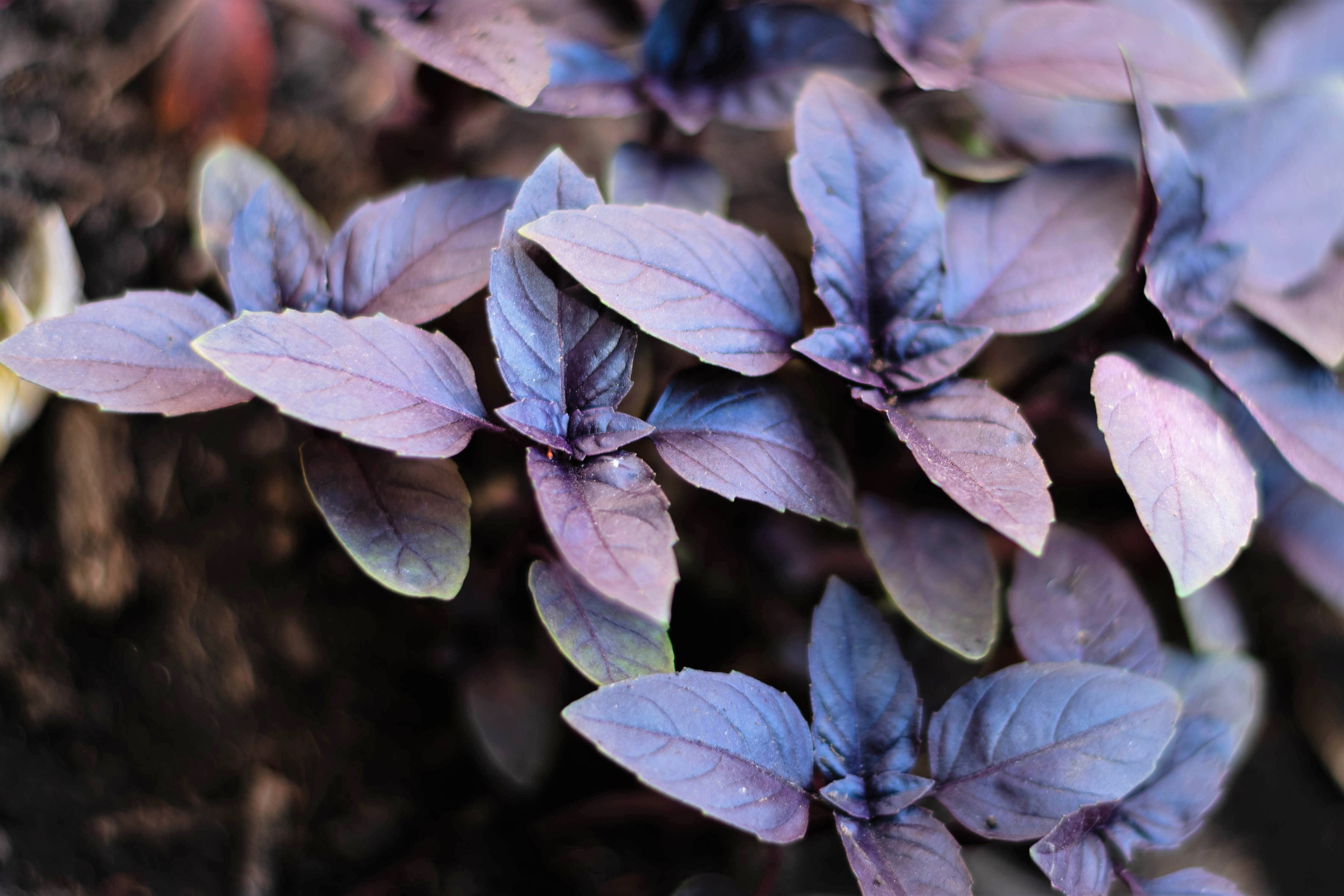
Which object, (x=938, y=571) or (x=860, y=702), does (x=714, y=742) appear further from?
(x=938, y=571)

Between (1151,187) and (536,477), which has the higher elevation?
(1151,187)

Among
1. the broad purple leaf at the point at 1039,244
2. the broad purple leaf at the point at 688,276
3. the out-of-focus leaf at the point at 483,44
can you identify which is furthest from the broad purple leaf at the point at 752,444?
the out-of-focus leaf at the point at 483,44

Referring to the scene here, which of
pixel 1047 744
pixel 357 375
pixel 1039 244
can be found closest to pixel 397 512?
pixel 357 375

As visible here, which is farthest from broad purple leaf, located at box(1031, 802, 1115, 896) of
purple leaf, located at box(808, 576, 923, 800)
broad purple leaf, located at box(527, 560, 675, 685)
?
broad purple leaf, located at box(527, 560, 675, 685)

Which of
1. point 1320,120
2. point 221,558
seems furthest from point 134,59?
point 1320,120

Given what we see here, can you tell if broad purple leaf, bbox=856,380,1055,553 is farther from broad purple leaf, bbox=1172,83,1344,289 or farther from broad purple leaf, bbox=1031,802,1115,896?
broad purple leaf, bbox=1172,83,1344,289

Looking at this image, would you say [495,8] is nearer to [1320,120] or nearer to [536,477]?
[536,477]
